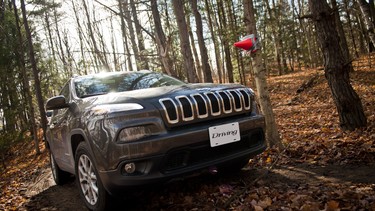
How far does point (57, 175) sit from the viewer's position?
17.6 ft

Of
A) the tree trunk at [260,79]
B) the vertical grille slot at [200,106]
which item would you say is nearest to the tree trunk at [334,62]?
the tree trunk at [260,79]

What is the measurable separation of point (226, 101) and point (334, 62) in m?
2.54

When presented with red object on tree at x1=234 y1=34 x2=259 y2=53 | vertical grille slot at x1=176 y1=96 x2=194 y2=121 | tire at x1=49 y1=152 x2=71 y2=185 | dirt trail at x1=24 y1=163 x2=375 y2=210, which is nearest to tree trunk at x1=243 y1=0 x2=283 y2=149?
red object on tree at x1=234 y1=34 x2=259 y2=53

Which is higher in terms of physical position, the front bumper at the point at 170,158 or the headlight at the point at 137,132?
the headlight at the point at 137,132

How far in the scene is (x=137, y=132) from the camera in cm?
283

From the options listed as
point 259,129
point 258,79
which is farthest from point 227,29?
point 259,129

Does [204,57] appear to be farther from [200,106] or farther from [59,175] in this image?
[200,106]

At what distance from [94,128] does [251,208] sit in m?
1.64

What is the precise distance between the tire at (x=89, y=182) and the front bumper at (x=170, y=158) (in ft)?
0.75

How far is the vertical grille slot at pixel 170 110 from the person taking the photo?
2.92 metres

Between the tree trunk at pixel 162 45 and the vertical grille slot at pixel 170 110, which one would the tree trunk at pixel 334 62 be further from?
the tree trunk at pixel 162 45

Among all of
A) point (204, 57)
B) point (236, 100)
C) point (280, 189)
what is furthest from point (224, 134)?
point (204, 57)

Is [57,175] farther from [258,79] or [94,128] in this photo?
[258,79]

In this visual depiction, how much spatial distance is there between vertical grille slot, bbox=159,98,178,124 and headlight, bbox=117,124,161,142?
159 millimetres
